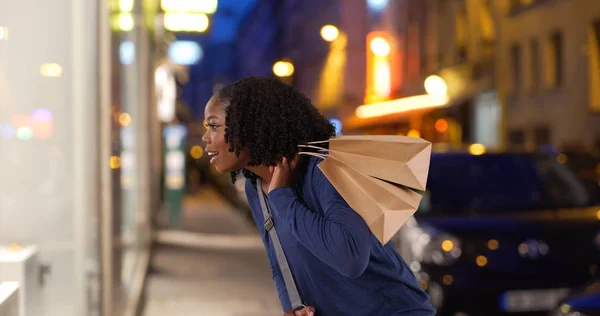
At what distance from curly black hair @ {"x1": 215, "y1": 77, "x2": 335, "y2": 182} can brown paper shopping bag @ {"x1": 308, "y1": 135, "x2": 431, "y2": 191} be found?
0.34 feet

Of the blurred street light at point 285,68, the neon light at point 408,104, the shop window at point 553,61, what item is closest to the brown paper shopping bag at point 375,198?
the blurred street light at point 285,68

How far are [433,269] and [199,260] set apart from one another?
733 centimetres

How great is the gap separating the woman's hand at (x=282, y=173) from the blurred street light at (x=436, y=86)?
3398 cm

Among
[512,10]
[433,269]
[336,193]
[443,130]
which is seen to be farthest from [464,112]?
[336,193]

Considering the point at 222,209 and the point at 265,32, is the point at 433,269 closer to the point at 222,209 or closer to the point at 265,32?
the point at 222,209

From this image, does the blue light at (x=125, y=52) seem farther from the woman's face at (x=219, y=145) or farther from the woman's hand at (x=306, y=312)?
the woman's hand at (x=306, y=312)

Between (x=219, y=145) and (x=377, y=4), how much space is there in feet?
152

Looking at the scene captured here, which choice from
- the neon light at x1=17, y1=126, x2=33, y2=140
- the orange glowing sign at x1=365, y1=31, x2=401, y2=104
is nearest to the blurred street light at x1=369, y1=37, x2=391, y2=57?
the orange glowing sign at x1=365, y1=31, x2=401, y2=104

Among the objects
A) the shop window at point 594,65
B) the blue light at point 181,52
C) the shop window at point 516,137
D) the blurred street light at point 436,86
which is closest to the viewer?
the shop window at point 594,65

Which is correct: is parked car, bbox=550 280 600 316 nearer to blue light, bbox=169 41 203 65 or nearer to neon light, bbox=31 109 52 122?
neon light, bbox=31 109 52 122

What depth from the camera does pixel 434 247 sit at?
7355 mm

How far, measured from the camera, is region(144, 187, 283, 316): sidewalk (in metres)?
9.44

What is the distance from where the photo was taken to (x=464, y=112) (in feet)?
122

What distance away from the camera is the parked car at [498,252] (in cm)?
713
